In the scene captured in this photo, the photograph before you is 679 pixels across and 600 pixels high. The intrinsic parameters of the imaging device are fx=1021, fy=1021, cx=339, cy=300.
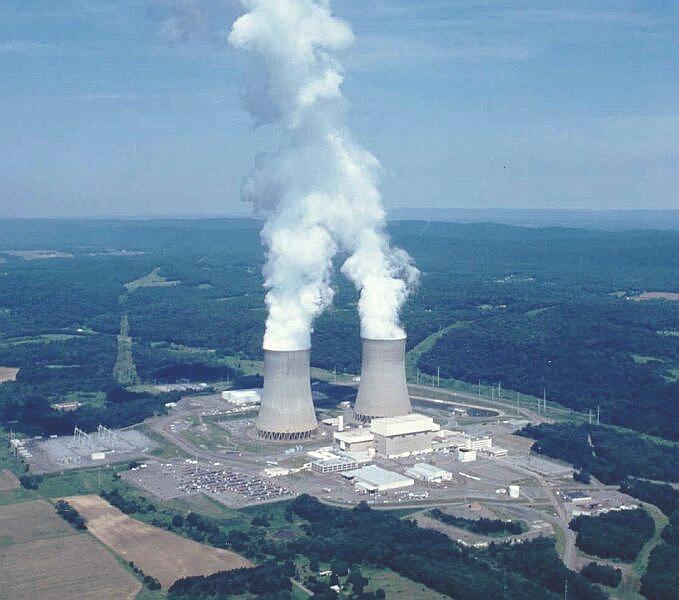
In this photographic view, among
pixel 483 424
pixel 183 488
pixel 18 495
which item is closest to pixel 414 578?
pixel 183 488

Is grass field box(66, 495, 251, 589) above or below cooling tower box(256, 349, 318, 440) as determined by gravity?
below

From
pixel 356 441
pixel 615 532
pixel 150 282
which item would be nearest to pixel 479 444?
pixel 356 441

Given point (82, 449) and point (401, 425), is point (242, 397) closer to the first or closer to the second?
point (82, 449)

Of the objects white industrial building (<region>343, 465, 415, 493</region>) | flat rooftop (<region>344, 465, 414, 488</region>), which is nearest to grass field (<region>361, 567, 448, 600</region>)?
white industrial building (<region>343, 465, 415, 493</region>)

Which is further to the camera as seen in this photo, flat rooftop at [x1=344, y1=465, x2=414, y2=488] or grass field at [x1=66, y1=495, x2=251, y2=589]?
flat rooftop at [x1=344, y1=465, x2=414, y2=488]

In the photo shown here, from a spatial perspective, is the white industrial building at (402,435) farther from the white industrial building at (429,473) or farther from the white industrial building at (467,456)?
the white industrial building at (429,473)

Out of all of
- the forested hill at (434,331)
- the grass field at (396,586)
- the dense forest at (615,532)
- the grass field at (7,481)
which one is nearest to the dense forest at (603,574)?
the dense forest at (615,532)

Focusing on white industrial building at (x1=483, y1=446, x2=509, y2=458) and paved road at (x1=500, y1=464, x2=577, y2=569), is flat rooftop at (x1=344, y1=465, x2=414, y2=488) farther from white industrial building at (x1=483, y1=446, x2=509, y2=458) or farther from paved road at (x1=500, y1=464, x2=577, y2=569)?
white industrial building at (x1=483, y1=446, x2=509, y2=458)

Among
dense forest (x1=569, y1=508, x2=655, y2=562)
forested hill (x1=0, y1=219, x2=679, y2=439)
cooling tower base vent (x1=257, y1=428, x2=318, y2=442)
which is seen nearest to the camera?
dense forest (x1=569, y1=508, x2=655, y2=562)
